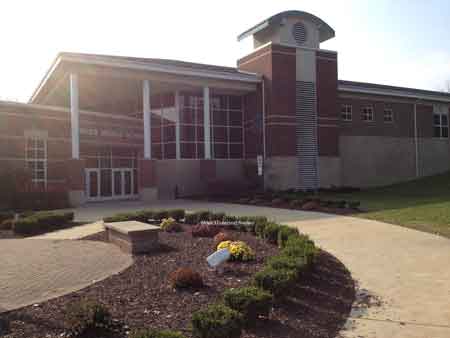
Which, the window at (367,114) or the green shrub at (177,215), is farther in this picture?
the window at (367,114)

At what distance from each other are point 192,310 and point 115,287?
1670mm

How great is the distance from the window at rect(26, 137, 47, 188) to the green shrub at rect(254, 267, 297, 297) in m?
21.9

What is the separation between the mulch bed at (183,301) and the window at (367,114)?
2945 cm

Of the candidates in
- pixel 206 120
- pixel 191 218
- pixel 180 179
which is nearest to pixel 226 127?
pixel 206 120

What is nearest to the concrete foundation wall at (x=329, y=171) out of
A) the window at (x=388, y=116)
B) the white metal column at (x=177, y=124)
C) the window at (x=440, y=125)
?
the window at (x=388, y=116)

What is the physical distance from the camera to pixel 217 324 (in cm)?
410

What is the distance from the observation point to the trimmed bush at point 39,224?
1267cm

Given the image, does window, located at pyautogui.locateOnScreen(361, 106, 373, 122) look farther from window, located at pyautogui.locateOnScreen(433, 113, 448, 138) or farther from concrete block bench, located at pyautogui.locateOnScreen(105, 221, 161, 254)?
concrete block bench, located at pyautogui.locateOnScreen(105, 221, 161, 254)

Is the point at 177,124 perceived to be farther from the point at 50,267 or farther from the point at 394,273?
the point at 394,273

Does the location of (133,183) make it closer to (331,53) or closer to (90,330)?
(331,53)

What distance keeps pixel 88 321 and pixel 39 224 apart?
Result: 9.55 metres

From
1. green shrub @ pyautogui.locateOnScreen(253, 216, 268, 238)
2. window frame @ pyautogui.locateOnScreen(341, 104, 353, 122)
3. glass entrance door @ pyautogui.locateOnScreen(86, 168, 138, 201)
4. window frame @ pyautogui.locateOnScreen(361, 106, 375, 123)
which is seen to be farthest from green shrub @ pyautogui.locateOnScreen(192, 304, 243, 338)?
window frame @ pyautogui.locateOnScreen(361, 106, 375, 123)

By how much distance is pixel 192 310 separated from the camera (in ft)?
17.7

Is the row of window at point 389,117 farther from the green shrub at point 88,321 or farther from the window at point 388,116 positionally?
the green shrub at point 88,321
